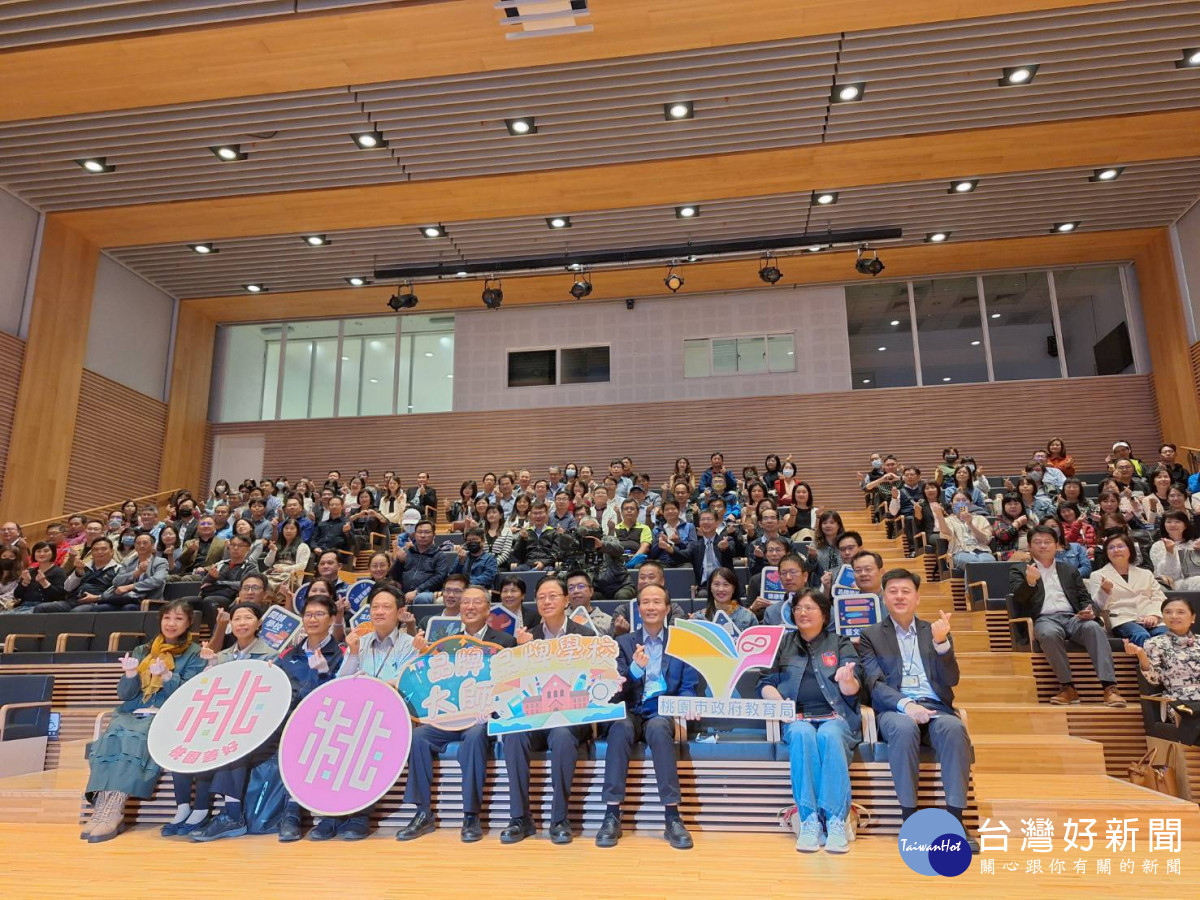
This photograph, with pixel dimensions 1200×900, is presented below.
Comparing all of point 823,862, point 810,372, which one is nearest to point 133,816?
point 823,862

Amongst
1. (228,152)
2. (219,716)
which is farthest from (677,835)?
(228,152)

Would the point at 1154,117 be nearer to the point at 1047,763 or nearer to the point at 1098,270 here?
the point at 1098,270

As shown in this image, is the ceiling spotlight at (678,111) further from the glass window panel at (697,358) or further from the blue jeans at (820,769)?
the blue jeans at (820,769)

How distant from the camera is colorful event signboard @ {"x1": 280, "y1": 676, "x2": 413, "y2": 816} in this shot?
332cm

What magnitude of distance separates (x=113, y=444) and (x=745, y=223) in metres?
8.54

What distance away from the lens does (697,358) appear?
1163cm

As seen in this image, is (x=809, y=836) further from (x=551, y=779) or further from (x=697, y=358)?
(x=697, y=358)

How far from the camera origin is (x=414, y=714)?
3.63 m

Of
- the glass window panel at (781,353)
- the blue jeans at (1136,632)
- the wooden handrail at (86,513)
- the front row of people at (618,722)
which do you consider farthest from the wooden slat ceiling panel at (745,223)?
the front row of people at (618,722)

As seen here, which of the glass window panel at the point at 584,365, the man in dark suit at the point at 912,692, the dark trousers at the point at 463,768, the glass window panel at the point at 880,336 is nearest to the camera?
the man in dark suit at the point at 912,692

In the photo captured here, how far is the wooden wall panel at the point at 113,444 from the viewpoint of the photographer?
9797 mm

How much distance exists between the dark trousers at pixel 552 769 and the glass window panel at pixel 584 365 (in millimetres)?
8719

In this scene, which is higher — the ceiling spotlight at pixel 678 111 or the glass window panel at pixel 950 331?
the ceiling spotlight at pixel 678 111

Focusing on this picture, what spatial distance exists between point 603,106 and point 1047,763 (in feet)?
20.7
